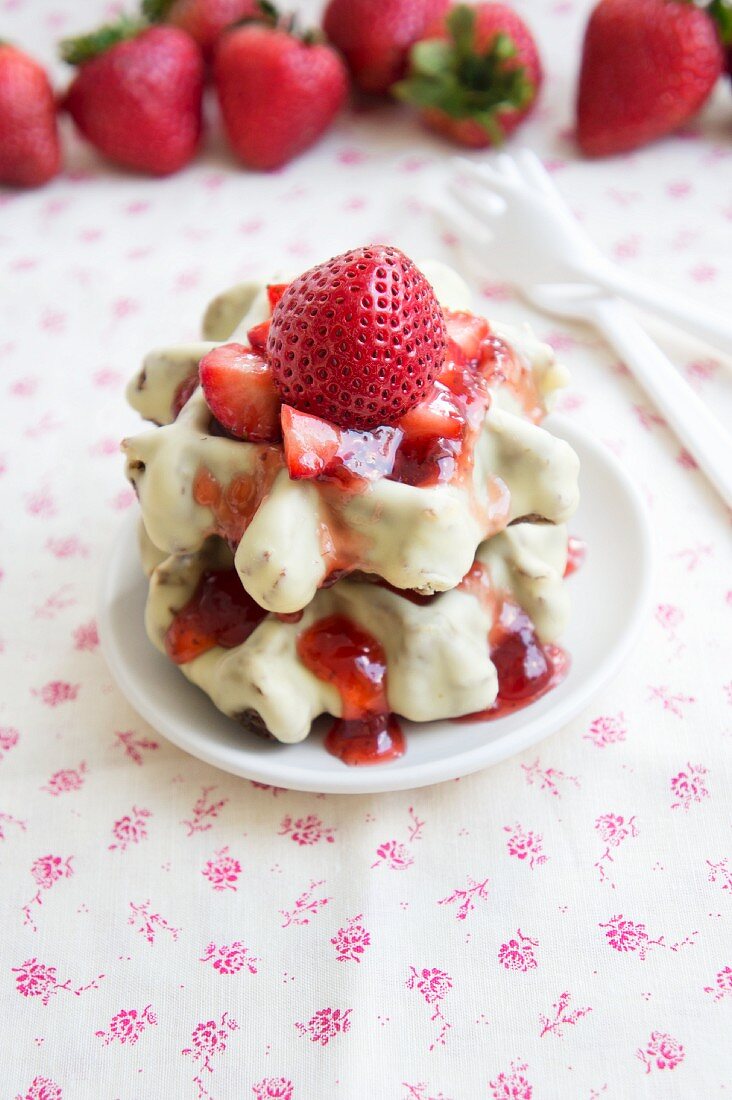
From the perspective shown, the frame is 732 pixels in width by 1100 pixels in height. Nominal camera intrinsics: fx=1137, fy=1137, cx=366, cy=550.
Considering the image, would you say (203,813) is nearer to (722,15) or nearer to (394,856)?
(394,856)

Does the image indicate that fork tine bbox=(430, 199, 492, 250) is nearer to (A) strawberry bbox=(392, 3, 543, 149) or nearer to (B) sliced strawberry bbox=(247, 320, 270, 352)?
(A) strawberry bbox=(392, 3, 543, 149)

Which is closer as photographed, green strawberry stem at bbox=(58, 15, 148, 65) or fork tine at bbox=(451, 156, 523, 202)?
fork tine at bbox=(451, 156, 523, 202)

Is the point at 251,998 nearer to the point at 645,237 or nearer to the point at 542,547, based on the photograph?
the point at 542,547

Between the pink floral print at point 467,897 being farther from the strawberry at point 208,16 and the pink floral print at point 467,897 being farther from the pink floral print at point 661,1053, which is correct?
the strawberry at point 208,16

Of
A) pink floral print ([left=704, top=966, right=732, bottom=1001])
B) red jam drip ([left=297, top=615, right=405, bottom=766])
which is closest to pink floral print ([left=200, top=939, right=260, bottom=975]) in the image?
red jam drip ([left=297, top=615, right=405, bottom=766])

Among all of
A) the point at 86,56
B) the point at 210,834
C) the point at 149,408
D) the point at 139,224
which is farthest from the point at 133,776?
the point at 86,56
